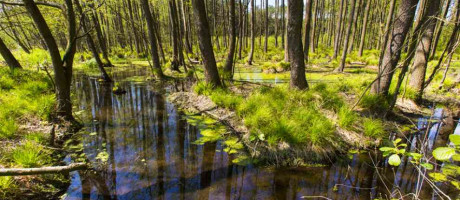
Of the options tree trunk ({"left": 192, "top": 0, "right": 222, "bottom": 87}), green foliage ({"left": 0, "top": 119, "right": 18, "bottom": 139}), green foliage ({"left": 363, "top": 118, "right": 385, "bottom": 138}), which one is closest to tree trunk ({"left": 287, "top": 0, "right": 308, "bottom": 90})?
green foliage ({"left": 363, "top": 118, "right": 385, "bottom": 138})

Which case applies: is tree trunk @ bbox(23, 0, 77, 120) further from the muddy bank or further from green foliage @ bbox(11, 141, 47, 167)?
the muddy bank

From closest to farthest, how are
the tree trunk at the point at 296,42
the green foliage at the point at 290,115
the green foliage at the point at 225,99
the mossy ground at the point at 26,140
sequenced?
the mossy ground at the point at 26,140 → the green foliage at the point at 290,115 → the tree trunk at the point at 296,42 → the green foliage at the point at 225,99

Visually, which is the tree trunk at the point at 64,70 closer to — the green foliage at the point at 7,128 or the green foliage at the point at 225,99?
the green foliage at the point at 7,128

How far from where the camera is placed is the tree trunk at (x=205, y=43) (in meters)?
7.07

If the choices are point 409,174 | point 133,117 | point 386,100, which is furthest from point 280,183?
point 133,117

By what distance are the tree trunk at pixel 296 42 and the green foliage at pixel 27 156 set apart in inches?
230

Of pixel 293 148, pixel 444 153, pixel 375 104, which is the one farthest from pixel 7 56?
pixel 375 104

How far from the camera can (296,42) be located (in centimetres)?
616

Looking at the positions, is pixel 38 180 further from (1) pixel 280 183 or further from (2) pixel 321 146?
(2) pixel 321 146

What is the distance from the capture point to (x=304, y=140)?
456cm

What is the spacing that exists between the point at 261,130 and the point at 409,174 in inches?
106

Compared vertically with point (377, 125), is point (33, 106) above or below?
above

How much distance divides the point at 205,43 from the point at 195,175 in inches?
186

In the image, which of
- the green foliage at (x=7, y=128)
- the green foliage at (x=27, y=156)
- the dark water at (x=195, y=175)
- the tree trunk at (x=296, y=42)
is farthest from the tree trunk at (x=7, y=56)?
the tree trunk at (x=296, y=42)
